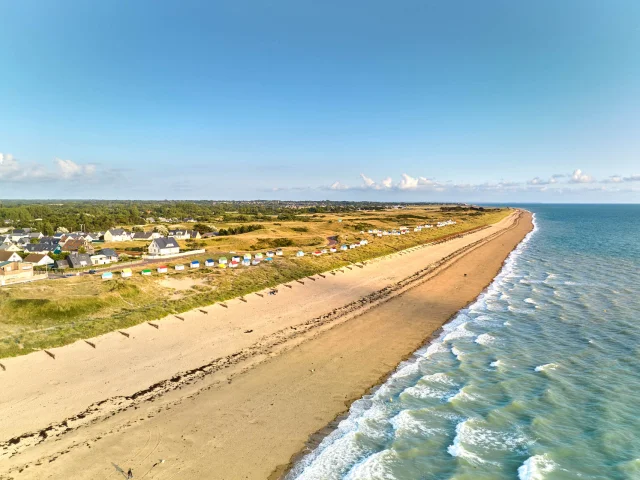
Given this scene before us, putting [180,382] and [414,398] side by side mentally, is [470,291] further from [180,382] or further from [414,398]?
[180,382]

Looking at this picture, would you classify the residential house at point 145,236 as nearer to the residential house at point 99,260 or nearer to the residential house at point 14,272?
the residential house at point 99,260

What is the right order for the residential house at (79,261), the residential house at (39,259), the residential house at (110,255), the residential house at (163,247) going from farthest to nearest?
the residential house at (163,247) → the residential house at (110,255) → the residential house at (79,261) → the residential house at (39,259)

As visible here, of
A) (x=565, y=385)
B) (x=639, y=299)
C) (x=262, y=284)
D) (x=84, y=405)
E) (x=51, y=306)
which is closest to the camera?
(x=84, y=405)

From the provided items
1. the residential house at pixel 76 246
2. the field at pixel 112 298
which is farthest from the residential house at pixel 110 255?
the field at pixel 112 298

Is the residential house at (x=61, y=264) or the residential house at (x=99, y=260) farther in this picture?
the residential house at (x=99, y=260)

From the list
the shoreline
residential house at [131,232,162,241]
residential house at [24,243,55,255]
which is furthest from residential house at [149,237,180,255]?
the shoreline

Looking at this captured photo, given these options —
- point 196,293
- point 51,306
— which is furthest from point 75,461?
point 196,293

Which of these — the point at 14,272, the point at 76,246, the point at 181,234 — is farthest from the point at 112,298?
Result: the point at 181,234
